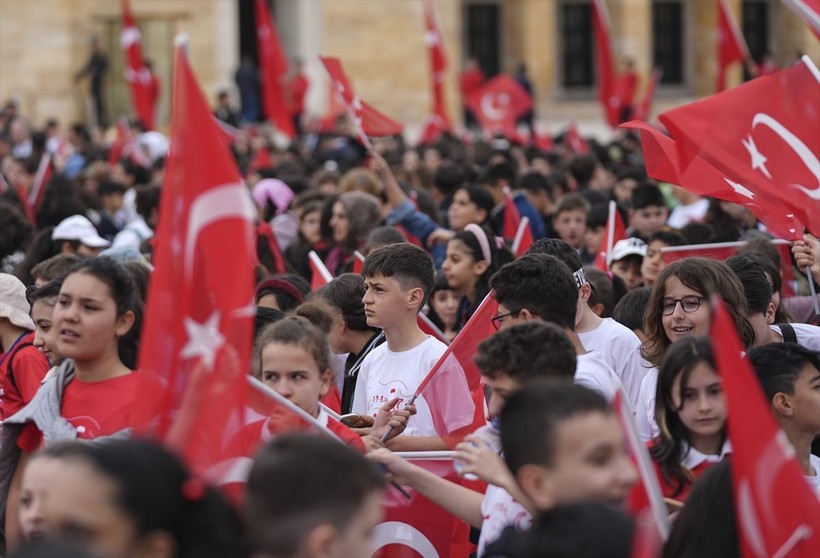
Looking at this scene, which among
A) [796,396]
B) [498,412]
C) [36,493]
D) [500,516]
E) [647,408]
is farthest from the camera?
[647,408]

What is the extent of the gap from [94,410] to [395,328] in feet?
5.37

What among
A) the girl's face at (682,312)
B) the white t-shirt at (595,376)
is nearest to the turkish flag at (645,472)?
the white t-shirt at (595,376)

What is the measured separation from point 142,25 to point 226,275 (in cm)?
2691

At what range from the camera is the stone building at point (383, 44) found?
96.9 feet

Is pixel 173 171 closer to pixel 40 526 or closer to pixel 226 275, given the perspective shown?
pixel 226 275

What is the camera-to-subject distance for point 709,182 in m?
6.11

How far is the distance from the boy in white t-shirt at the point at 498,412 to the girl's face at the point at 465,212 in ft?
17.6

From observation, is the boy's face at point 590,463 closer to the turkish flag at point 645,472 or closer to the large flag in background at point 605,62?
the turkish flag at point 645,472

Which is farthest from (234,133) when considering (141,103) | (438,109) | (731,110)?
(731,110)

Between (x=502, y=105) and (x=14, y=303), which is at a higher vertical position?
(x=14, y=303)

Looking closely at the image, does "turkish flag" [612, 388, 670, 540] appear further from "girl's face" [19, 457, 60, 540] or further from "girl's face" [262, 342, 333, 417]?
"girl's face" [19, 457, 60, 540]

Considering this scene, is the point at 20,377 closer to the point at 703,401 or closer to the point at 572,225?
the point at 703,401

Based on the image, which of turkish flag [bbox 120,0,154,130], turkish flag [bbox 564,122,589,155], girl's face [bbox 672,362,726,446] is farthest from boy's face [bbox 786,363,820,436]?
turkish flag [bbox 564,122,589,155]

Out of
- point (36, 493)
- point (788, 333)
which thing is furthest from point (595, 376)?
point (36, 493)
